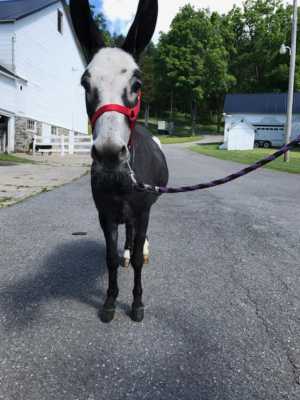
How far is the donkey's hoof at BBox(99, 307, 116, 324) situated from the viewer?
3.01 m

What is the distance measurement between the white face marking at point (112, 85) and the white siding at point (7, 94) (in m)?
20.4

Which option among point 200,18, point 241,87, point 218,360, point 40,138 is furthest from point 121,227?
point 241,87

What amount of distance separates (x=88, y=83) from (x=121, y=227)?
12.9 feet

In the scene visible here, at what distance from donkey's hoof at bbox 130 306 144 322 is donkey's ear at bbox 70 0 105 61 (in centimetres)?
206

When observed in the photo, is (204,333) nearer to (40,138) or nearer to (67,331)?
(67,331)

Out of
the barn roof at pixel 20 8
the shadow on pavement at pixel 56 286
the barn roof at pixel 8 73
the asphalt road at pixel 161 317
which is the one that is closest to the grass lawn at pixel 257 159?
the asphalt road at pixel 161 317

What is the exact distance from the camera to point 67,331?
284 cm

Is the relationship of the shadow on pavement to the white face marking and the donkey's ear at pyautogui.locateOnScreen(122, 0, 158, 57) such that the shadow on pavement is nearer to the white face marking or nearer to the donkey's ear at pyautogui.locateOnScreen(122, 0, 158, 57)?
the white face marking

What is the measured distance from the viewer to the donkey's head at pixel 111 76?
2.07 meters

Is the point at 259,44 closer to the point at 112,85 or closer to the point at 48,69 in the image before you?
the point at 48,69

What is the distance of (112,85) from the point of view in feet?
7.27

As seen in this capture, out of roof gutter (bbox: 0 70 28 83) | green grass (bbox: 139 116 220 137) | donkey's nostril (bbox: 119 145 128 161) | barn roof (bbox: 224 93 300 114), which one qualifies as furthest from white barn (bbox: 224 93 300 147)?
donkey's nostril (bbox: 119 145 128 161)

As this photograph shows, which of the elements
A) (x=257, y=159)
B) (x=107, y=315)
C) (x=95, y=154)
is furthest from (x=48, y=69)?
(x=95, y=154)

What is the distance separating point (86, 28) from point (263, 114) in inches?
2098
